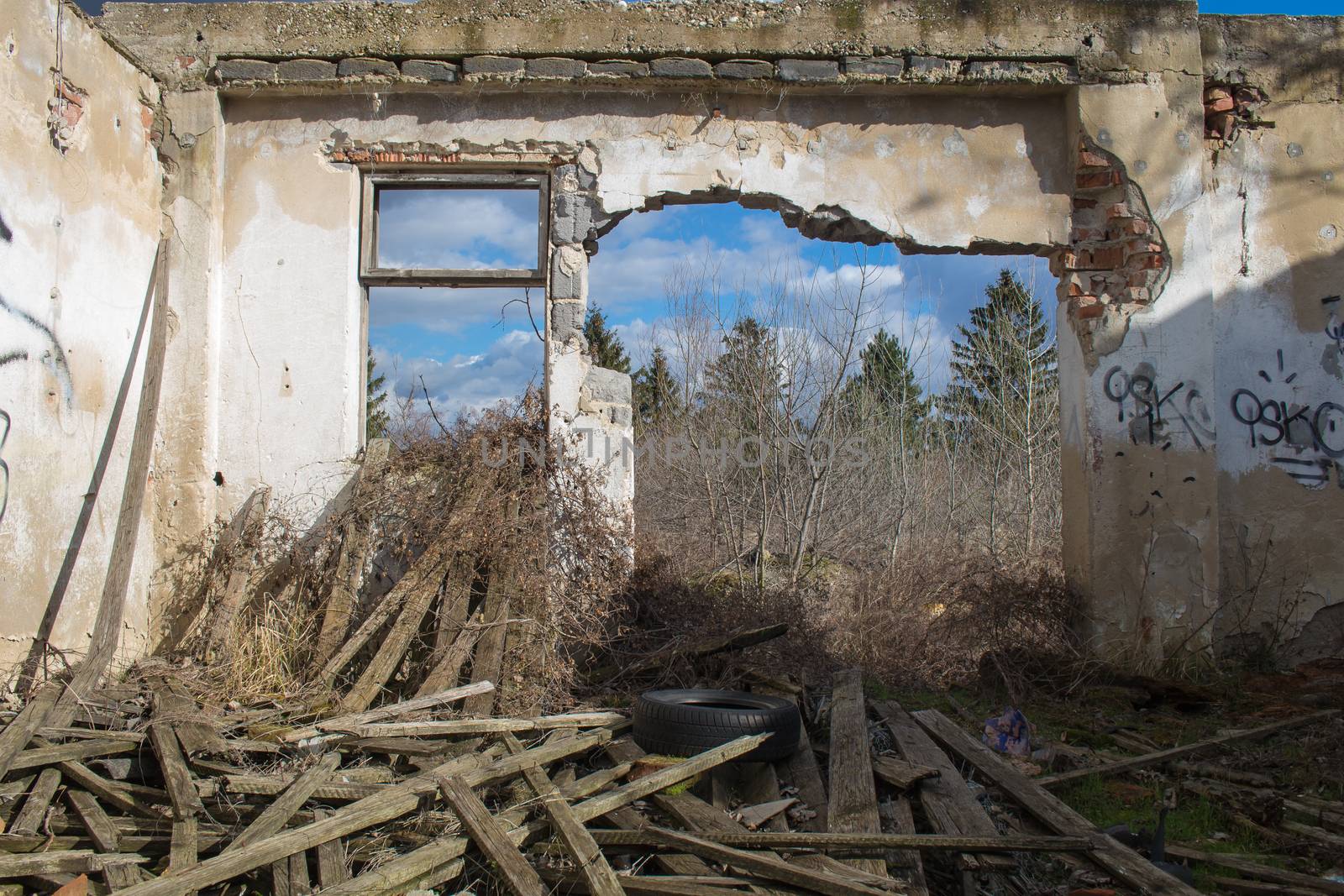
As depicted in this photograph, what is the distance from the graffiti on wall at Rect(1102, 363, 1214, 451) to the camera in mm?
6191

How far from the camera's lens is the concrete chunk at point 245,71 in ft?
20.4

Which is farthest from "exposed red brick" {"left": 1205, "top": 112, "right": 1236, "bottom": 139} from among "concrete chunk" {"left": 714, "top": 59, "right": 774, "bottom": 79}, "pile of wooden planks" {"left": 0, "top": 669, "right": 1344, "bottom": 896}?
"pile of wooden planks" {"left": 0, "top": 669, "right": 1344, "bottom": 896}

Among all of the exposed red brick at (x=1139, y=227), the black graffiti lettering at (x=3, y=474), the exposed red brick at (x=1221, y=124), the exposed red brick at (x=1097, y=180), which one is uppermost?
the exposed red brick at (x=1221, y=124)

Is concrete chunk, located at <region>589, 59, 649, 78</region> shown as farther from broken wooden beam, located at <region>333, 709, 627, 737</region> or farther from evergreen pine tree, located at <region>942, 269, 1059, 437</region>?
evergreen pine tree, located at <region>942, 269, 1059, 437</region>

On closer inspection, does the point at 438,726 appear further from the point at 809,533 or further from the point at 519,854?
the point at 809,533

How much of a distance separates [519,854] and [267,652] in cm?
275

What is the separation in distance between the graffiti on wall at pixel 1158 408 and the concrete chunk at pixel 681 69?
323 centimetres

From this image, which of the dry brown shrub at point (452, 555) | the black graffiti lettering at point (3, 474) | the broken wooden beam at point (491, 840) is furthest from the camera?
the dry brown shrub at point (452, 555)

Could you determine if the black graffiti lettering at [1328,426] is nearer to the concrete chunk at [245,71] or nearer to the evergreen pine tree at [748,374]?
the evergreen pine tree at [748,374]

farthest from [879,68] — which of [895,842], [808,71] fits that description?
[895,842]

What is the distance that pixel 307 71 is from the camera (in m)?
6.21

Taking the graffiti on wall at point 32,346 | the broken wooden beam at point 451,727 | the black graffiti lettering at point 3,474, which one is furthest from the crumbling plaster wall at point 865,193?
the broken wooden beam at point 451,727

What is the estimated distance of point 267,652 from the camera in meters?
5.37

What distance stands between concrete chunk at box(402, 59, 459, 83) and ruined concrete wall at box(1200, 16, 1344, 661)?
492 centimetres
